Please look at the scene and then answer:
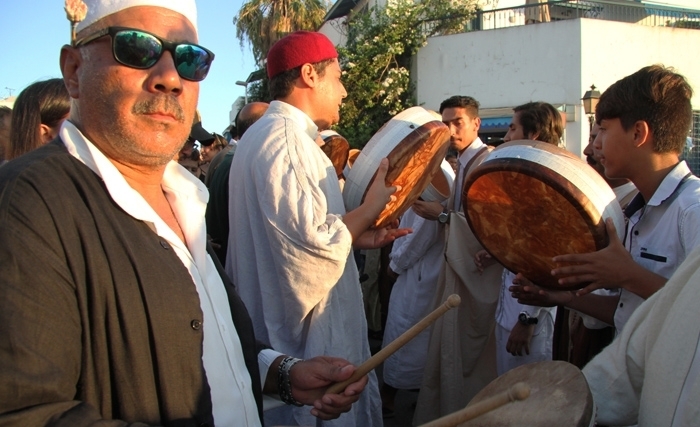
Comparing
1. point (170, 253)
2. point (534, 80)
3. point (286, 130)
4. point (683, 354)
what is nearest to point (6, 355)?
point (170, 253)

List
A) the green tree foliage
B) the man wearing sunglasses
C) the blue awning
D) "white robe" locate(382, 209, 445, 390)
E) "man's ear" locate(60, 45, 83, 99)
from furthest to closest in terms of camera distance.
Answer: the green tree foliage, the blue awning, "white robe" locate(382, 209, 445, 390), "man's ear" locate(60, 45, 83, 99), the man wearing sunglasses

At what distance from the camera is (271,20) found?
81.4ft

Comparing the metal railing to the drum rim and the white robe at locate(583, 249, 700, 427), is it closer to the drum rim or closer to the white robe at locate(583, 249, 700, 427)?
the drum rim

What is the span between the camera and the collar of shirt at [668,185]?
2.32 m

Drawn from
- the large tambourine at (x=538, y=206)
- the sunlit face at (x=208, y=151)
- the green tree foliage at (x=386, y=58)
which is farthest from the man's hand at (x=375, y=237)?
the green tree foliage at (x=386, y=58)

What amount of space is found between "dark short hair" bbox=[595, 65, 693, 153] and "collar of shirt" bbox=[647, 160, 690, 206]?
94 millimetres

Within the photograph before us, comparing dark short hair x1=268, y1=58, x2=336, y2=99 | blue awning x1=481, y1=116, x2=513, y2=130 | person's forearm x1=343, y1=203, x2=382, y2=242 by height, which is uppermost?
dark short hair x1=268, y1=58, x2=336, y2=99

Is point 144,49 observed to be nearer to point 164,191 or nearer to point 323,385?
point 164,191

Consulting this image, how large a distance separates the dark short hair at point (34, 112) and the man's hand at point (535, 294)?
2.24 meters

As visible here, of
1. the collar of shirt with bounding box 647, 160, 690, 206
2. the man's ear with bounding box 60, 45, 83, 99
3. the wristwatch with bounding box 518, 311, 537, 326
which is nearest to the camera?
the man's ear with bounding box 60, 45, 83, 99

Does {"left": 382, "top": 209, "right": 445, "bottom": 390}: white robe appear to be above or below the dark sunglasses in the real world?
below

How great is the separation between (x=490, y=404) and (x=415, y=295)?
126 inches

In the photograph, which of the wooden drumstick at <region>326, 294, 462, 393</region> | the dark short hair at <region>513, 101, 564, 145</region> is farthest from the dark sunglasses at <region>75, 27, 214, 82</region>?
the dark short hair at <region>513, 101, 564, 145</region>

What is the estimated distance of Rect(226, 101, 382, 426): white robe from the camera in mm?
2443
